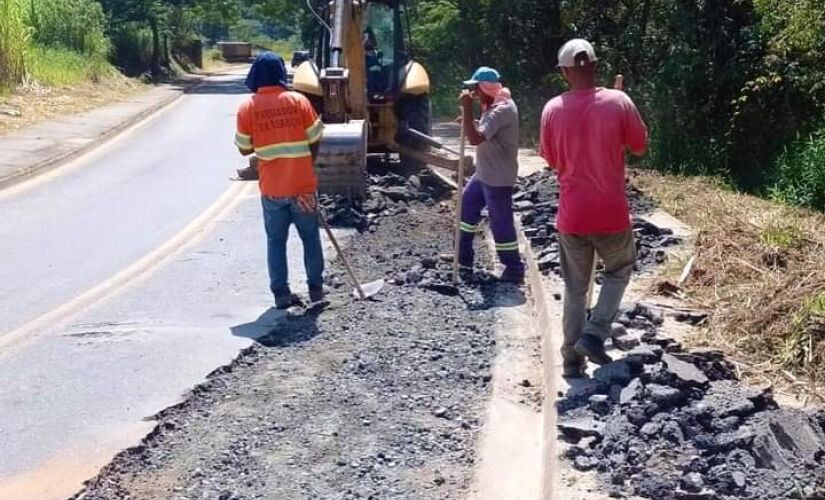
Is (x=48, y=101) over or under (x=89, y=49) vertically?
under

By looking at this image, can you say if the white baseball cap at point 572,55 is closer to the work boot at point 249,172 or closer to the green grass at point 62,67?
the work boot at point 249,172

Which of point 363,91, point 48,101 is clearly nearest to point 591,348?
point 363,91

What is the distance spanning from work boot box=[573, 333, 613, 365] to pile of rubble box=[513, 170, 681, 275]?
2945 millimetres

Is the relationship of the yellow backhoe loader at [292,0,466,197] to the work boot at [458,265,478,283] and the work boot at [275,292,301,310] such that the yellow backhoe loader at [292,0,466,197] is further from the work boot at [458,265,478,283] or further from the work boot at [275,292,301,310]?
the work boot at [275,292,301,310]

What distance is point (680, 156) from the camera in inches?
721

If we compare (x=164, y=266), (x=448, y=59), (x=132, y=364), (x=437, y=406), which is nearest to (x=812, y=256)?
(x=437, y=406)

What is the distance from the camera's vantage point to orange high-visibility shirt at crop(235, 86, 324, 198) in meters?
9.32

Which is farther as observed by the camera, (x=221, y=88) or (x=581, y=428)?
(x=221, y=88)

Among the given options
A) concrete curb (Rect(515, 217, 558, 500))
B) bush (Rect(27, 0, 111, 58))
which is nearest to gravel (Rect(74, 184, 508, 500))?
concrete curb (Rect(515, 217, 558, 500))

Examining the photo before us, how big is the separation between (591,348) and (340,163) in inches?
276

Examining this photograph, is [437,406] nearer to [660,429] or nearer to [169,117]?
[660,429]

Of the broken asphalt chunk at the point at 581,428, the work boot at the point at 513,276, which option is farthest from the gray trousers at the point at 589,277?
the work boot at the point at 513,276

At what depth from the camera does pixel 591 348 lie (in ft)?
22.1

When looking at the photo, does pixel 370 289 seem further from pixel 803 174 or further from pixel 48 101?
pixel 48 101
